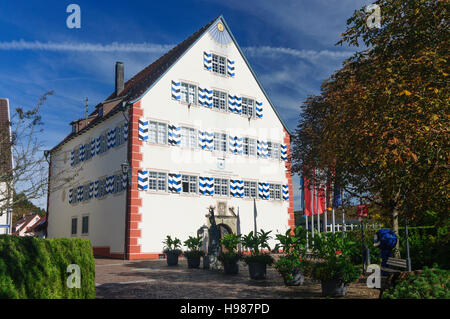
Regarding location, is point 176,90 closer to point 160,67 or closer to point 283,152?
point 160,67

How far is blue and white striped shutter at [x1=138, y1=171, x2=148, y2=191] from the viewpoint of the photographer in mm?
23125

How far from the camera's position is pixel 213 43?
27.1m

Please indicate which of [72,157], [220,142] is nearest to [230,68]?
[220,142]

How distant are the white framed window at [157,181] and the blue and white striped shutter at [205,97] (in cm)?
499

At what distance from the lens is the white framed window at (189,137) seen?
2528 cm

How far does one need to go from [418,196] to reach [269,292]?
168 inches

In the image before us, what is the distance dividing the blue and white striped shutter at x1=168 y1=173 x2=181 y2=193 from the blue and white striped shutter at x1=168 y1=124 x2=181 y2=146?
1777 mm

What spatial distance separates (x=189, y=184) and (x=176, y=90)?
5.31 m

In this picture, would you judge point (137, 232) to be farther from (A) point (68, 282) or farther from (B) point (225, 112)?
(A) point (68, 282)

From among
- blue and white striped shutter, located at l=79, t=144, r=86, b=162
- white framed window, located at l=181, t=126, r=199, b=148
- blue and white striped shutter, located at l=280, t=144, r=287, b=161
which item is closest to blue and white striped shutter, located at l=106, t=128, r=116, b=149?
white framed window, located at l=181, t=126, r=199, b=148

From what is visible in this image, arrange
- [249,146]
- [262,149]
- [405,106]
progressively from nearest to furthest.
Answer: [405,106]
[249,146]
[262,149]

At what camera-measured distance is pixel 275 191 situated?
28719mm

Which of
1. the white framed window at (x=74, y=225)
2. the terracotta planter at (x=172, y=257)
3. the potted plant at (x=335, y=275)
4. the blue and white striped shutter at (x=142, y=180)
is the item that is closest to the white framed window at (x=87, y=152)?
the white framed window at (x=74, y=225)

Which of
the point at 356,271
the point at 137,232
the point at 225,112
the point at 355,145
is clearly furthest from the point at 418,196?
the point at 225,112
